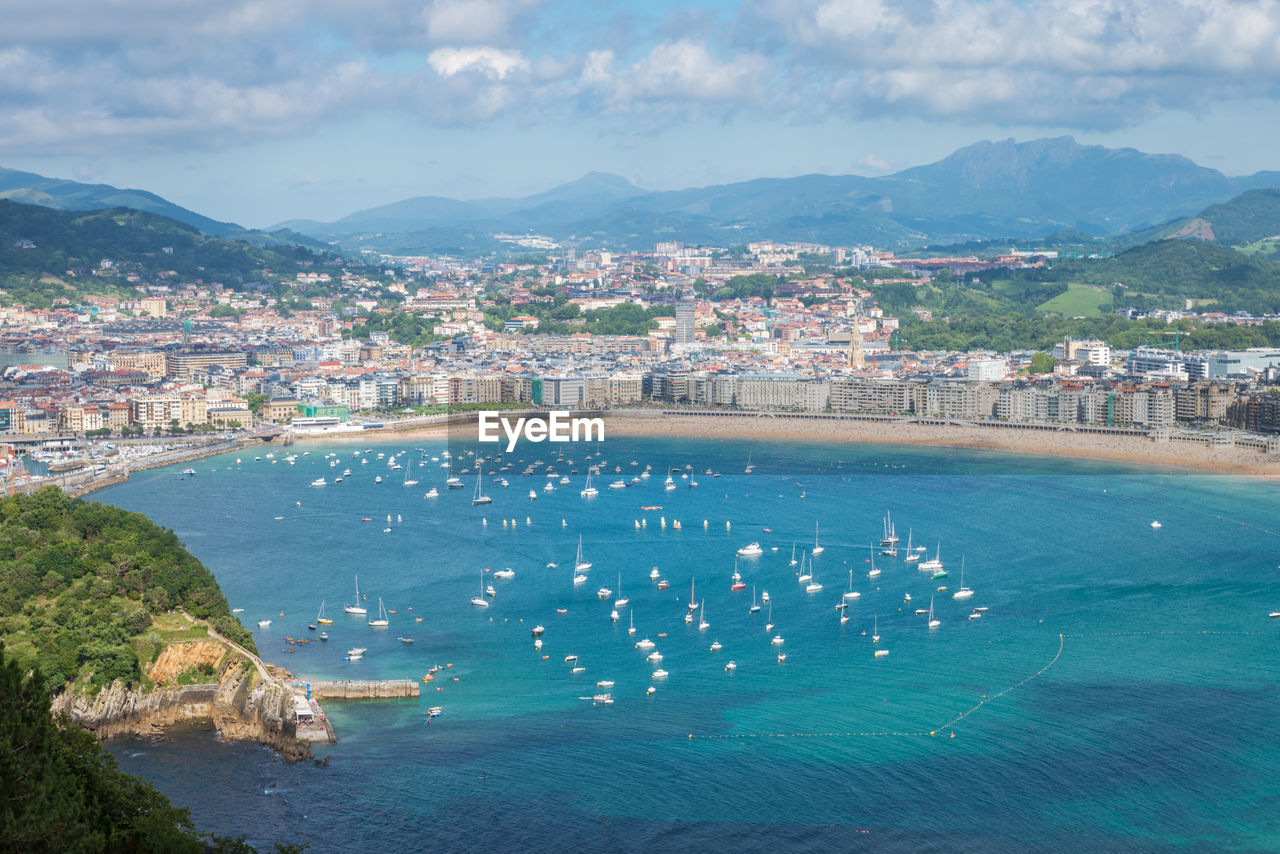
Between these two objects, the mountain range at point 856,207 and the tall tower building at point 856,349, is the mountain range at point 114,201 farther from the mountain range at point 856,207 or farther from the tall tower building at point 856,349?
the tall tower building at point 856,349

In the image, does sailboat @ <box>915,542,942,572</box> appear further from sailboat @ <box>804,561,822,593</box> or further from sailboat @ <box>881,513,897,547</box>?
sailboat @ <box>804,561,822,593</box>

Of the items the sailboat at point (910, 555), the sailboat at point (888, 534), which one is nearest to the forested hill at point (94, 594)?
the sailboat at point (910, 555)

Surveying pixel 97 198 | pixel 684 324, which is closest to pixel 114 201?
pixel 97 198

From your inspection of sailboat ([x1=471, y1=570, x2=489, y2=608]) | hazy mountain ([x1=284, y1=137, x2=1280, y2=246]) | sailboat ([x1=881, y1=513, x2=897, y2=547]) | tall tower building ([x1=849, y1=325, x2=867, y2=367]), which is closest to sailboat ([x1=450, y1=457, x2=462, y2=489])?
sailboat ([x1=881, y1=513, x2=897, y2=547])

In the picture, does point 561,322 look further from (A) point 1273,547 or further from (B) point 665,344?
(A) point 1273,547

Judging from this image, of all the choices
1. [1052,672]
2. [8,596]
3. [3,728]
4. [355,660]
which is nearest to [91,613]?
[8,596]
